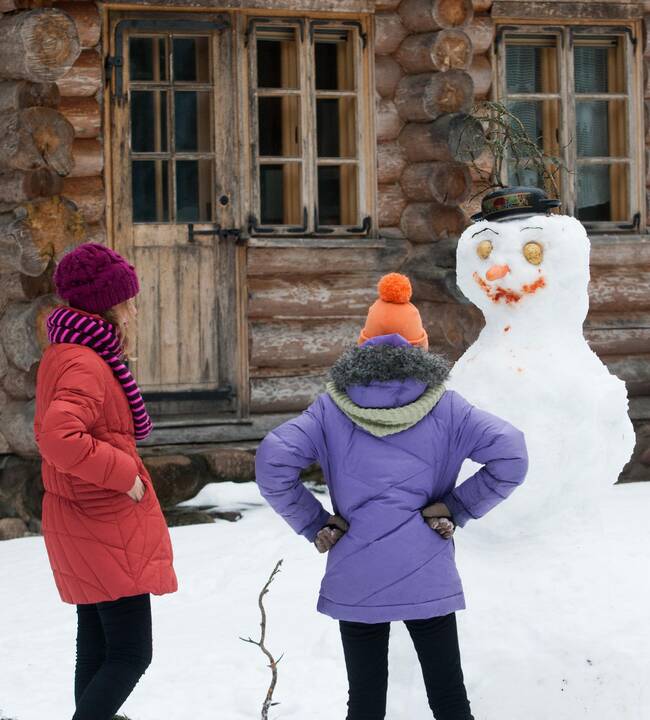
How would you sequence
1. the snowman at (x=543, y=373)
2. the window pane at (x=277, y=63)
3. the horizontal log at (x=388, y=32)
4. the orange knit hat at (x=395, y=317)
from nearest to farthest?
the orange knit hat at (x=395, y=317)
the snowman at (x=543, y=373)
the horizontal log at (x=388, y=32)
the window pane at (x=277, y=63)

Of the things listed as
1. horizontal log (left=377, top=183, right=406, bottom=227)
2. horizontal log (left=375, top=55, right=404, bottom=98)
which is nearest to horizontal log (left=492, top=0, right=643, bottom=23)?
horizontal log (left=375, top=55, right=404, bottom=98)

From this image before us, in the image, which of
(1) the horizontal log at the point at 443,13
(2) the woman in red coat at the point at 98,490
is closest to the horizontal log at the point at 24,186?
(1) the horizontal log at the point at 443,13

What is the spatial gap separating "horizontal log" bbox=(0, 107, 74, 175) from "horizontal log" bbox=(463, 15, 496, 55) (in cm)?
268

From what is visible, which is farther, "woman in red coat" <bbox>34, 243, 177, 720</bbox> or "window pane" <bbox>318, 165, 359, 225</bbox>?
"window pane" <bbox>318, 165, 359, 225</bbox>

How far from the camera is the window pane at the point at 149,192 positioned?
7.86m

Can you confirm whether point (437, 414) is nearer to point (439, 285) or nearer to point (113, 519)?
point (113, 519)

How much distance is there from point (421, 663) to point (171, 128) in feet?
16.9

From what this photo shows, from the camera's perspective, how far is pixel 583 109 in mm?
8594

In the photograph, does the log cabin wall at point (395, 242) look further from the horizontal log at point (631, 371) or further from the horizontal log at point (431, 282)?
the horizontal log at point (631, 371)

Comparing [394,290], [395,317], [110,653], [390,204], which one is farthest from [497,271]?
[390,204]

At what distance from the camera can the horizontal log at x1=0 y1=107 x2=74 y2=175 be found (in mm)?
6812

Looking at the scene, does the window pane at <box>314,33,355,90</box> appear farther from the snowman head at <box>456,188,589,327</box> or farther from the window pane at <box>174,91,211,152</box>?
the snowman head at <box>456,188,589,327</box>

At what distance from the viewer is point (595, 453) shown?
4.94m

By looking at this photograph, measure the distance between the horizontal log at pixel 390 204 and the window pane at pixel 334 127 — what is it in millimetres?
326
